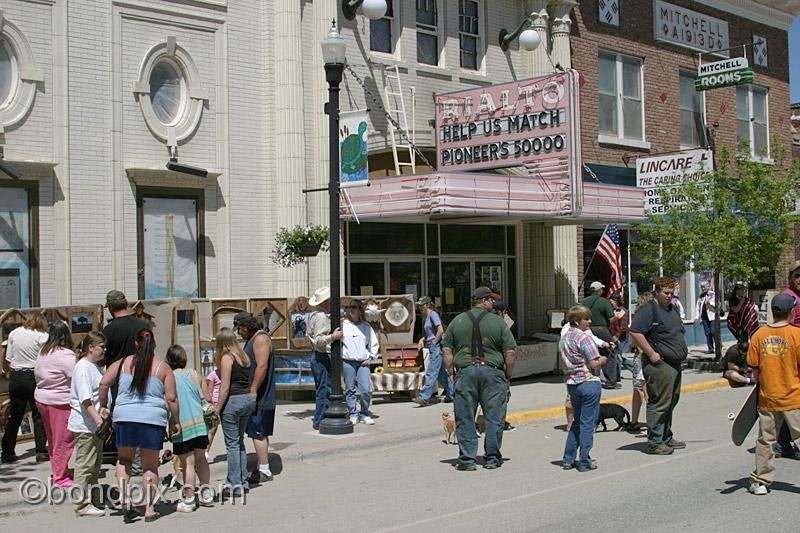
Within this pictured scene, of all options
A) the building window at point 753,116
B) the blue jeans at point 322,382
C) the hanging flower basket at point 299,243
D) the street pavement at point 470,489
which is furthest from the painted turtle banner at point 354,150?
the building window at point 753,116

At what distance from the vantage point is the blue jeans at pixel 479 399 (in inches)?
379

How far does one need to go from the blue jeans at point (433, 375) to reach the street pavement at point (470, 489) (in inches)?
69.7

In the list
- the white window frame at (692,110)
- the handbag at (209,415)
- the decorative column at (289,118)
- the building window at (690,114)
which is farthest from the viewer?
the building window at (690,114)

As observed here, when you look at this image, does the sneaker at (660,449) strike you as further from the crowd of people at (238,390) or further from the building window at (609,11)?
the building window at (609,11)

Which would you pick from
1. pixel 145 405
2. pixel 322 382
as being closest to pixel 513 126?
pixel 322 382

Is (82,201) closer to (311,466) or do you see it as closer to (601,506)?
(311,466)

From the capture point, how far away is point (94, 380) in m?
8.44

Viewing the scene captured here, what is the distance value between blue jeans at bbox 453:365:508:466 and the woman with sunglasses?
3089 mm

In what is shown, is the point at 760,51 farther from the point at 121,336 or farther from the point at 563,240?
the point at 121,336

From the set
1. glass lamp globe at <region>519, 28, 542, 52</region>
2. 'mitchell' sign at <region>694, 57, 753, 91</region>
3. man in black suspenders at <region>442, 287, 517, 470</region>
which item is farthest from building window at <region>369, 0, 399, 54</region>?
man in black suspenders at <region>442, 287, 517, 470</region>

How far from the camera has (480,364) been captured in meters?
9.62

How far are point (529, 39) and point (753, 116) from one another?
11278 mm

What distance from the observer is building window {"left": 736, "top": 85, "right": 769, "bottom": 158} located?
27.0 m

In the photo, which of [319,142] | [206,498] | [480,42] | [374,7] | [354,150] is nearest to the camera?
[206,498]
